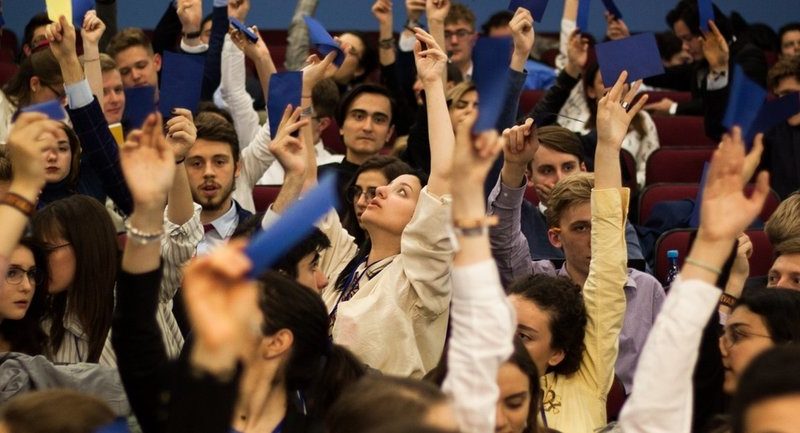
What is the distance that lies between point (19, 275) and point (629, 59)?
1584 millimetres

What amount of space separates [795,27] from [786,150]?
2.19 m

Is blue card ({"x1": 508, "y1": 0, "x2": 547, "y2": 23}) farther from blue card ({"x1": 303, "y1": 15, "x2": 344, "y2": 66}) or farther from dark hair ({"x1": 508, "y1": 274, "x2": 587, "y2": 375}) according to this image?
dark hair ({"x1": 508, "y1": 274, "x2": 587, "y2": 375})

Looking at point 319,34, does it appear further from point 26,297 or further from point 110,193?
point 26,297

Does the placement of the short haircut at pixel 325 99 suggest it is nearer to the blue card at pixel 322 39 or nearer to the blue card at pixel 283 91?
the blue card at pixel 322 39

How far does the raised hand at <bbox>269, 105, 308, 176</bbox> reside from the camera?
3105 millimetres

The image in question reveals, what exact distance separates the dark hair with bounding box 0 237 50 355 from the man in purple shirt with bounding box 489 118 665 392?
1.06 meters

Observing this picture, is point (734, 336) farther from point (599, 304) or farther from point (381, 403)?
point (381, 403)

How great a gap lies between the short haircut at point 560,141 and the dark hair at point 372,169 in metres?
0.66

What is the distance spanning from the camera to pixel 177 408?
1.76 metres

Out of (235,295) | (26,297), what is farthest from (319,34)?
(235,295)

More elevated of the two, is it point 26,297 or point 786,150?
point 26,297

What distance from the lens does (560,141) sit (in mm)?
4059

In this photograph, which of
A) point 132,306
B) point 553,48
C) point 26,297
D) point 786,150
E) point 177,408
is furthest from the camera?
point 553,48

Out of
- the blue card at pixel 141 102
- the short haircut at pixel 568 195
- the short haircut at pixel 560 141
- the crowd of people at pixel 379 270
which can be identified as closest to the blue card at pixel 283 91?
the crowd of people at pixel 379 270
